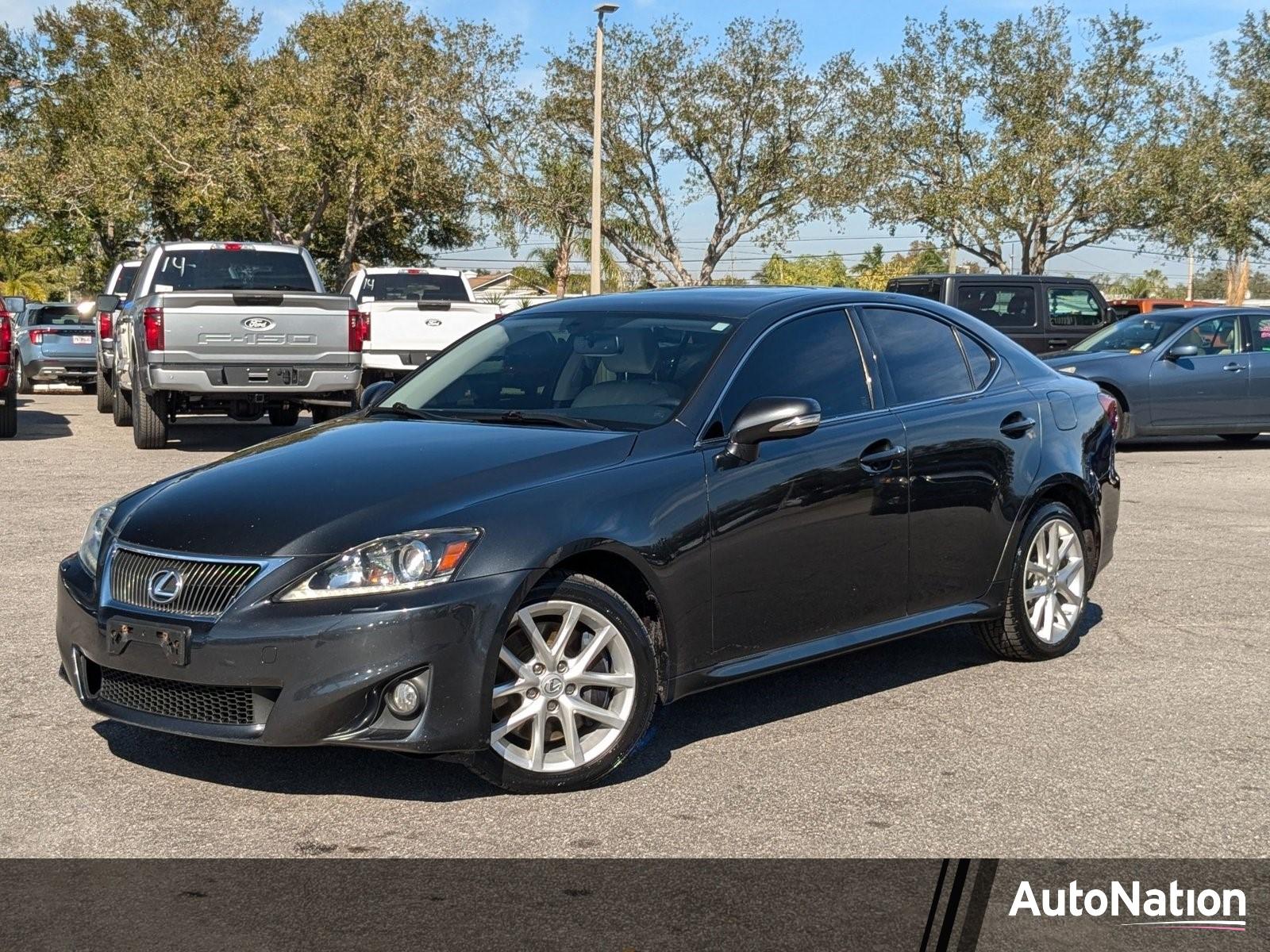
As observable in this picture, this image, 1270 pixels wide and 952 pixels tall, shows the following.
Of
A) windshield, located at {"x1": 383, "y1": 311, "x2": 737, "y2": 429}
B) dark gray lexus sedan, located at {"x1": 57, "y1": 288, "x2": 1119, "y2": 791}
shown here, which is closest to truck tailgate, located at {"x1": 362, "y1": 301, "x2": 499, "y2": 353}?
dark gray lexus sedan, located at {"x1": 57, "y1": 288, "x2": 1119, "y2": 791}

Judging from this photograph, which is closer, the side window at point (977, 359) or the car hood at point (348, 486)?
the car hood at point (348, 486)

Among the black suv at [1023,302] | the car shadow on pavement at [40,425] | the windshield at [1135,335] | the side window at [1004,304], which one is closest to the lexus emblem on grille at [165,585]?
the car shadow on pavement at [40,425]

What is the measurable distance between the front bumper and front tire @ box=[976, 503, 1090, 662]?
8.86 ft

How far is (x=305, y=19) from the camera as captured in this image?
3738 centimetres

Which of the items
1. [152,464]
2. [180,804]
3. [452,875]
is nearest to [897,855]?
[452,875]

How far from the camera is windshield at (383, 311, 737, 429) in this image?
220 inches

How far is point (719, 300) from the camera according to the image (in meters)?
6.16

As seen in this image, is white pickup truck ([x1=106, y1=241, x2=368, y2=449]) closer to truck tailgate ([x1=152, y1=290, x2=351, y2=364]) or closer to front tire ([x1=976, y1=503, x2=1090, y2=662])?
truck tailgate ([x1=152, y1=290, x2=351, y2=364])

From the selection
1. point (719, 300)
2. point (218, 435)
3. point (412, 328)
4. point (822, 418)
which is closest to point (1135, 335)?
point (412, 328)

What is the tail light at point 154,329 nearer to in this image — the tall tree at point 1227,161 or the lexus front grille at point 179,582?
the lexus front grille at point 179,582

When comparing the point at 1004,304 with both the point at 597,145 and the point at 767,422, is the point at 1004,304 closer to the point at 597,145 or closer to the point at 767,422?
the point at 597,145

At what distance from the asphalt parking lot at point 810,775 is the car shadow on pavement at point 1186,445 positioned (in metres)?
10.6

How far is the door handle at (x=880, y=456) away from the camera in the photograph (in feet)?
19.2

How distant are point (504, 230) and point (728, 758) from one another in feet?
121
